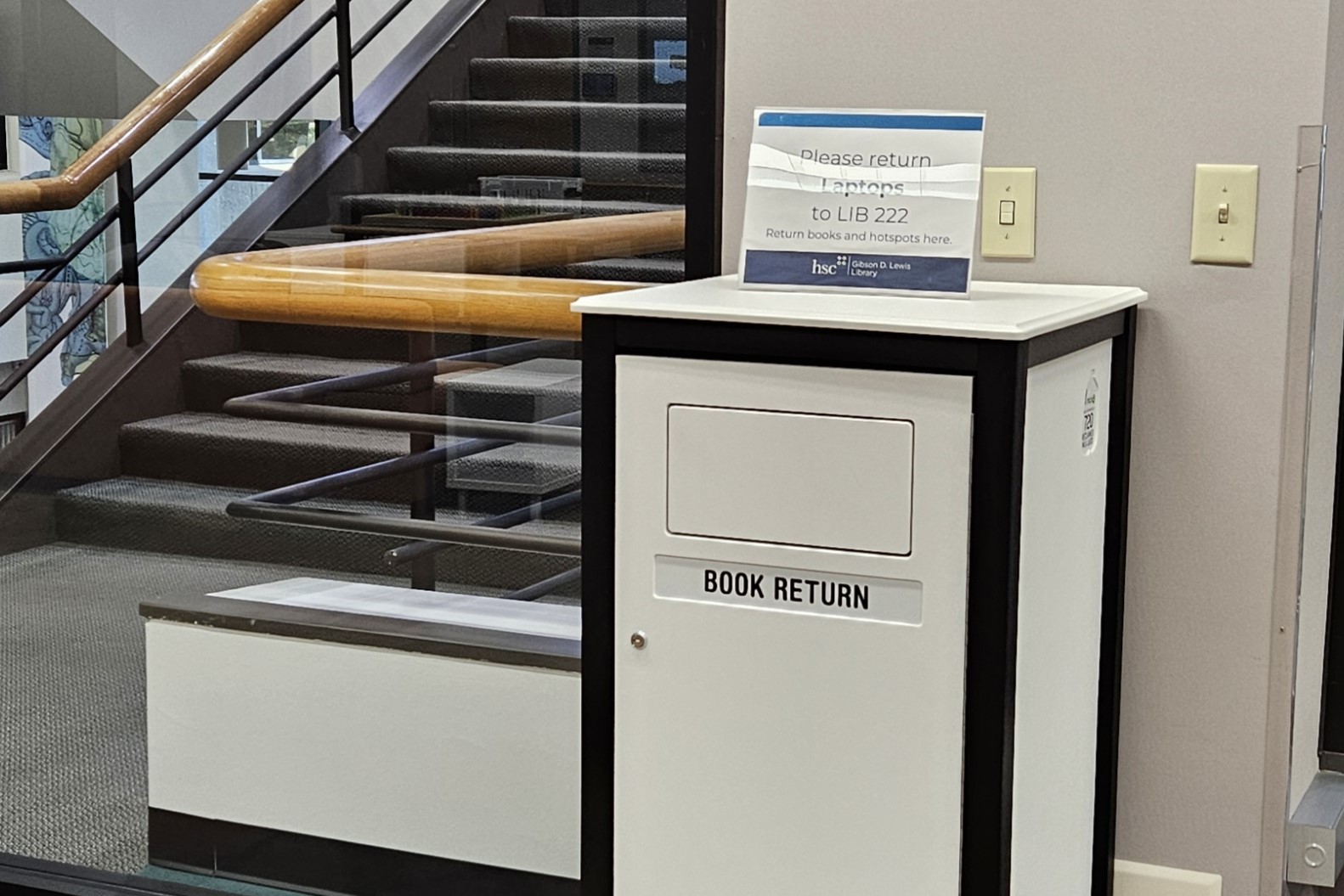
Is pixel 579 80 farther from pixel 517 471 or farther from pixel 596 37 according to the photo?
pixel 517 471

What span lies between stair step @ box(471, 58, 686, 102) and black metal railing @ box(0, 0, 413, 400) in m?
0.13


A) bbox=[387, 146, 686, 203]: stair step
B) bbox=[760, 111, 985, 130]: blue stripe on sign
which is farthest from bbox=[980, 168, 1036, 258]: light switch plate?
bbox=[387, 146, 686, 203]: stair step

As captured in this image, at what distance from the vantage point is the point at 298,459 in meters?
2.12

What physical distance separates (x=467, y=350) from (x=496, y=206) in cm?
18

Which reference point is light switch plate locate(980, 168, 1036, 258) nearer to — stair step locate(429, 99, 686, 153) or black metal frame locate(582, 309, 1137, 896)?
black metal frame locate(582, 309, 1137, 896)

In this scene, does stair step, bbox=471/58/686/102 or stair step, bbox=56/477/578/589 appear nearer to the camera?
stair step, bbox=471/58/686/102

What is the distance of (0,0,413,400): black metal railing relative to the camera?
6.38ft

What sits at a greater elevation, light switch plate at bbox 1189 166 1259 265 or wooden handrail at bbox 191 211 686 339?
light switch plate at bbox 1189 166 1259 265

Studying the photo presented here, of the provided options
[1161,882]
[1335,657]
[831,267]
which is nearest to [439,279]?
[831,267]

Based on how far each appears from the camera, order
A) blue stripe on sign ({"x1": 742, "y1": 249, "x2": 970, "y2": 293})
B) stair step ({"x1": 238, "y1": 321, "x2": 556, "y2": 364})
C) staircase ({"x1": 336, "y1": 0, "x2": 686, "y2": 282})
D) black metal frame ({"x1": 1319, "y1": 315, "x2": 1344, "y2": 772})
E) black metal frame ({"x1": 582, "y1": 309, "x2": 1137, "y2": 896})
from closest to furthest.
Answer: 1. black metal frame ({"x1": 582, "y1": 309, "x2": 1137, "y2": 896})
2. blue stripe on sign ({"x1": 742, "y1": 249, "x2": 970, "y2": 293})
3. staircase ({"x1": 336, "y1": 0, "x2": 686, "y2": 282})
4. stair step ({"x1": 238, "y1": 321, "x2": 556, "y2": 364})
5. black metal frame ({"x1": 1319, "y1": 315, "x2": 1344, "y2": 772})

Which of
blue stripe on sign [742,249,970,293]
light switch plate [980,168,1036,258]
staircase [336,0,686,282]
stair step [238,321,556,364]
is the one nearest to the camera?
blue stripe on sign [742,249,970,293]

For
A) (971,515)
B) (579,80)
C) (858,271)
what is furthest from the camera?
(579,80)

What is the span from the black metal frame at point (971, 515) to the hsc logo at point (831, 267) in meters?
0.21

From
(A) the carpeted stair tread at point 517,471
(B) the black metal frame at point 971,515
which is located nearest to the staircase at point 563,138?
(A) the carpeted stair tread at point 517,471
